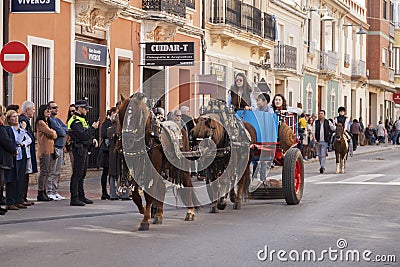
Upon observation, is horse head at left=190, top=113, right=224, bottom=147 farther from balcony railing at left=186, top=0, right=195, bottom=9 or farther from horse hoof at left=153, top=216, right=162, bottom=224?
balcony railing at left=186, top=0, right=195, bottom=9

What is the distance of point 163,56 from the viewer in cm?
2317

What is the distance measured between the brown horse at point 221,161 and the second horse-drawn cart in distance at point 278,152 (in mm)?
385

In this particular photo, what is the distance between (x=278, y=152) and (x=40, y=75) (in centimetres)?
689

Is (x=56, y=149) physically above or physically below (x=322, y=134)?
below

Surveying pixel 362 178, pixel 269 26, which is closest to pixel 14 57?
pixel 362 178

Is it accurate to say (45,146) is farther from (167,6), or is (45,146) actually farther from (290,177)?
(167,6)

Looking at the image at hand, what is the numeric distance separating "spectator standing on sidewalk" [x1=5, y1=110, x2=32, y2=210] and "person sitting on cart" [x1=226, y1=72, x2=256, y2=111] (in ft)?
11.6

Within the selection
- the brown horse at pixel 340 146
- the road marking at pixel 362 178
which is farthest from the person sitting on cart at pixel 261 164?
the brown horse at pixel 340 146

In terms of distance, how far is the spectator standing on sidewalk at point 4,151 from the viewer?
551 inches

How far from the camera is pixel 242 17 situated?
110ft

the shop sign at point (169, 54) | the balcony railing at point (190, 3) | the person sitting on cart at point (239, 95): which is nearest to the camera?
the person sitting on cart at point (239, 95)

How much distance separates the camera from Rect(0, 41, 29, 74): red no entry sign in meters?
15.4

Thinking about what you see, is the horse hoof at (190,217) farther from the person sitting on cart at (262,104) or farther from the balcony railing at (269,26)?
the balcony railing at (269,26)

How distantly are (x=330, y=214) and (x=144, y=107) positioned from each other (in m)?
3.81
